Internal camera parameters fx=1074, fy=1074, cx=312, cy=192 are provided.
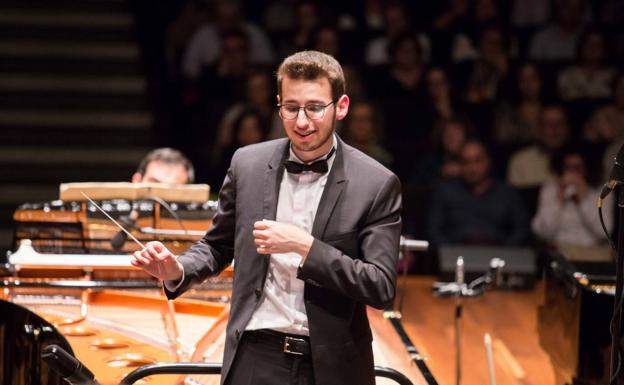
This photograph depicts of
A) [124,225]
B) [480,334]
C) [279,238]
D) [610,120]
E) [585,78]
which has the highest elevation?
[585,78]

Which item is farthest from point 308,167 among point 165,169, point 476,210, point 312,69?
point 476,210

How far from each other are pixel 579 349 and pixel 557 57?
5.04 m

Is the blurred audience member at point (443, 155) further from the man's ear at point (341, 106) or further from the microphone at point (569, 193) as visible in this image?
the man's ear at point (341, 106)

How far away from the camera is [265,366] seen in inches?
100

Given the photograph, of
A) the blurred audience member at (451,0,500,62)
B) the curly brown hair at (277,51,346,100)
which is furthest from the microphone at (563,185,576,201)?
the curly brown hair at (277,51,346,100)

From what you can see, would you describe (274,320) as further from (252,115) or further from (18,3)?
(18,3)

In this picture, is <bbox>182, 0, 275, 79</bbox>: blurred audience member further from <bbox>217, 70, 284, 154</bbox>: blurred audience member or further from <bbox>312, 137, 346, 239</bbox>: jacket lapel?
<bbox>312, 137, 346, 239</bbox>: jacket lapel

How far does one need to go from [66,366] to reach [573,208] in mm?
5568

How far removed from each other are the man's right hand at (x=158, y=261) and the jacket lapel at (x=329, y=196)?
13.3 inches

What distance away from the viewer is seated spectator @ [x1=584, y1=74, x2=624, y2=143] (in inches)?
314

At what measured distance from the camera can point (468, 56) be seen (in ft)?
28.0

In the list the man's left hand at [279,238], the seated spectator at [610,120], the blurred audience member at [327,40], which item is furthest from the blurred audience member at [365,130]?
the man's left hand at [279,238]

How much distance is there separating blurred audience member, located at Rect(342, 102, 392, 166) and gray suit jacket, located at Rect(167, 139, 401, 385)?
16.2 feet

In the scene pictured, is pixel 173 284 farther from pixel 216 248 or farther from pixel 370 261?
pixel 370 261
